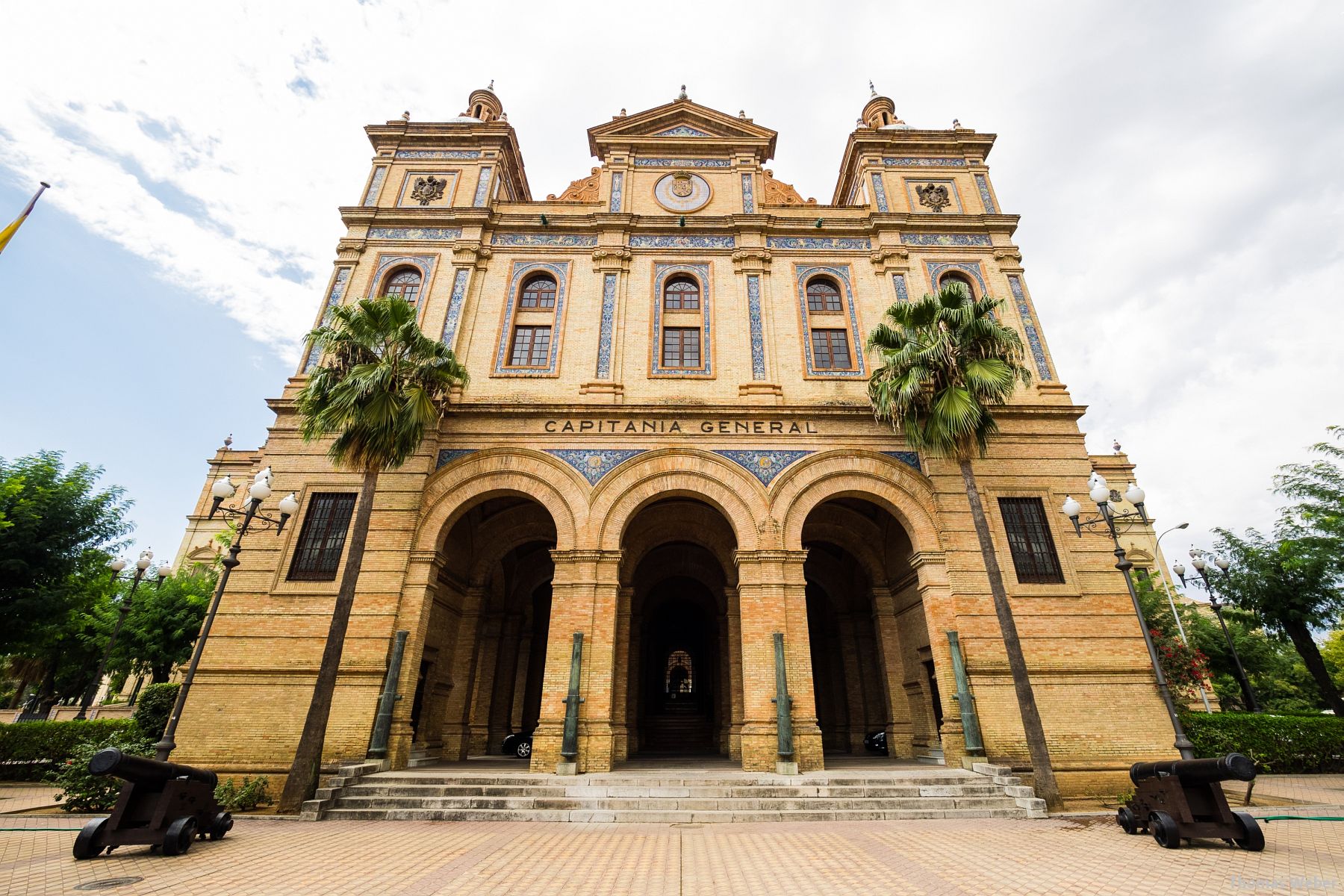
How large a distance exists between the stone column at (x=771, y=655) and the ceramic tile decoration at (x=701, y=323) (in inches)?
212

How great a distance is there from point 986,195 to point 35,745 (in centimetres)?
3145

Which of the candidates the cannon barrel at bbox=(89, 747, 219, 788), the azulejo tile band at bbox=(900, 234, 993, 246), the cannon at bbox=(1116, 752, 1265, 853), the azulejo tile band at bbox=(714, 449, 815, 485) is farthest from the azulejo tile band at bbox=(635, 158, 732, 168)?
the cannon barrel at bbox=(89, 747, 219, 788)

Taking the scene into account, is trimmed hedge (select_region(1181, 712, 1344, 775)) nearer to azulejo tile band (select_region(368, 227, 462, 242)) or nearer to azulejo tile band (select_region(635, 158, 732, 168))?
azulejo tile band (select_region(635, 158, 732, 168))

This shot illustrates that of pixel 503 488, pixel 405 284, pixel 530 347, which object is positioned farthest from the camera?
pixel 405 284

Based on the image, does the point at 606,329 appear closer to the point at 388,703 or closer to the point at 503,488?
the point at 503,488

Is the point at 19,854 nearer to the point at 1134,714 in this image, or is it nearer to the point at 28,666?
the point at 1134,714

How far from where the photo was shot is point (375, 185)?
19.0 m

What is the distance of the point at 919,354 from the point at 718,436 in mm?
4958

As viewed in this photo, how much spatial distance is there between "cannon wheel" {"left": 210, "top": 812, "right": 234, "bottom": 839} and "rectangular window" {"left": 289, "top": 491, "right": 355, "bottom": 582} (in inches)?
232

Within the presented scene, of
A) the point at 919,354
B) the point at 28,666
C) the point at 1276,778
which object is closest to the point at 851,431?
the point at 919,354

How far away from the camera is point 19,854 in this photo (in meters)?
7.33

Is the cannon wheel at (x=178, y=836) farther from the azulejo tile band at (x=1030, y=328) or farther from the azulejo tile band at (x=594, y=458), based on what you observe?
the azulejo tile band at (x=1030, y=328)

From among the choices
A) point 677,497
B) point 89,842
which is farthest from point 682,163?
point 89,842

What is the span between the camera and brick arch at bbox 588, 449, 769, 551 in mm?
13969
